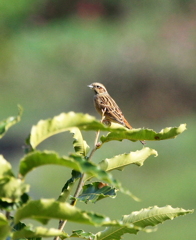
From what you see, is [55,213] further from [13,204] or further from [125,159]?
[125,159]

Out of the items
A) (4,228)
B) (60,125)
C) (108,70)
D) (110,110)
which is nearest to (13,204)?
(4,228)

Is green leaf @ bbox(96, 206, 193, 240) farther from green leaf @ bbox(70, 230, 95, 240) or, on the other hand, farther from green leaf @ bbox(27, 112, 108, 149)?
green leaf @ bbox(27, 112, 108, 149)

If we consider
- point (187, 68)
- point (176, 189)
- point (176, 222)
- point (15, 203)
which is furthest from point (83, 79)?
point (15, 203)

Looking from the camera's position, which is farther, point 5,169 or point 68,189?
point 68,189

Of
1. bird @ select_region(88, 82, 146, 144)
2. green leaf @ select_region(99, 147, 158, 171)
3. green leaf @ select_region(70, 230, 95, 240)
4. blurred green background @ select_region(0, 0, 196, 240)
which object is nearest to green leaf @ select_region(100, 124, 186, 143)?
green leaf @ select_region(99, 147, 158, 171)

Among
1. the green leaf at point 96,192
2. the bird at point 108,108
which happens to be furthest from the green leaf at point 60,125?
the bird at point 108,108

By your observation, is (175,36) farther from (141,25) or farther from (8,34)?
(8,34)
